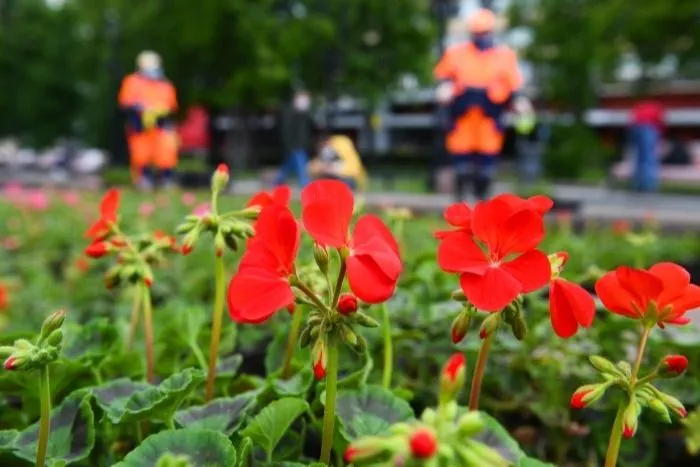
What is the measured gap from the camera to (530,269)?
929mm

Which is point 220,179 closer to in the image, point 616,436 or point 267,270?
point 267,270

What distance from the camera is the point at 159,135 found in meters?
13.5

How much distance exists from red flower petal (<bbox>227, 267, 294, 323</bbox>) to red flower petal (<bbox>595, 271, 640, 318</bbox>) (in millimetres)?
328

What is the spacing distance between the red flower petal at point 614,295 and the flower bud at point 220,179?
0.51 m

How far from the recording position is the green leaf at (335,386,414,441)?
3.53 ft

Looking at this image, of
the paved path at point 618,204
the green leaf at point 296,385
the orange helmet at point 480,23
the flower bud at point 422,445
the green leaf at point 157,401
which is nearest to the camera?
the flower bud at point 422,445

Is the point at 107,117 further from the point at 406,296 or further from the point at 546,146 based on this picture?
the point at 406,296

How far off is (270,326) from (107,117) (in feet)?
91.2

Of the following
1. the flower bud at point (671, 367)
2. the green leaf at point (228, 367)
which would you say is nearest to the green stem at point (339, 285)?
the flower bud at point (671, 367)

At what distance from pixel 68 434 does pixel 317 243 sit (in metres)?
0.44

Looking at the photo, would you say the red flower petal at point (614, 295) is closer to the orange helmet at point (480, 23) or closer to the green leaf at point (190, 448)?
the green leaf at point (190, 448)

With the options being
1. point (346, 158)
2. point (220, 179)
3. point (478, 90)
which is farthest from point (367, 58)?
point (220, 179)

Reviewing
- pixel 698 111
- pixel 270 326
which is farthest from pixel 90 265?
pixel 698 111

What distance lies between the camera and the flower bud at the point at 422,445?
594 millimetres
